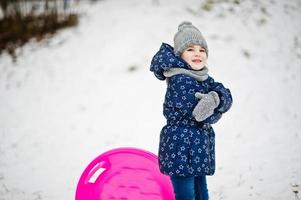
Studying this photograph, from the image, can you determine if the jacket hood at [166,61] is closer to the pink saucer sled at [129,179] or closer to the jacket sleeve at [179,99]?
the jacket sleeve at [179,99]

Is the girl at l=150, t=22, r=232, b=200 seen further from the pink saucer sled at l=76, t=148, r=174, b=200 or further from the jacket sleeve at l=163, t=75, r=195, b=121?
the pink saucer sled at l=76, t=148, r=174, b=200

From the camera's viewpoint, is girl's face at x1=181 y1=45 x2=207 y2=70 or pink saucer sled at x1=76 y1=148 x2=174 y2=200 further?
pink saucer sled at x1=76 y1=148 x2=174 y2=200

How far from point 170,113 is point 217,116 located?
287 millimetres

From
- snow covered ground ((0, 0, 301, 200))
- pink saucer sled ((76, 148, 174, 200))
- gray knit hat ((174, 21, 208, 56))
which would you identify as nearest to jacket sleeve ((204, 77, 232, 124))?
gray knit hat ((174, 21, 208, 56))

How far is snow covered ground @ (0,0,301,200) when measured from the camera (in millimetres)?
3479

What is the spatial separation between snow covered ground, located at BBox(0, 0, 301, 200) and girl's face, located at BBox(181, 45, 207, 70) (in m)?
1.40

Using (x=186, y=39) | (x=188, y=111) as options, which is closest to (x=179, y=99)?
(x=188, y=111)

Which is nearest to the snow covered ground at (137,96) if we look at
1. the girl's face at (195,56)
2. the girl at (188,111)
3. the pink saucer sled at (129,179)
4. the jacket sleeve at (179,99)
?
the pink saucer sled at (129,179)

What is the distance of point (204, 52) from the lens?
2203mm

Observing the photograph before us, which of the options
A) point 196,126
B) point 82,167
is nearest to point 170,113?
point 196,126

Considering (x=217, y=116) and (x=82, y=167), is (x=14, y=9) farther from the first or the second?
(x=217, y=116)

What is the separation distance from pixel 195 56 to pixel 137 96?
3.04 m

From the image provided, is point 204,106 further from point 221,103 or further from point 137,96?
point 137,96

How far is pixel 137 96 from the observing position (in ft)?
16.8
